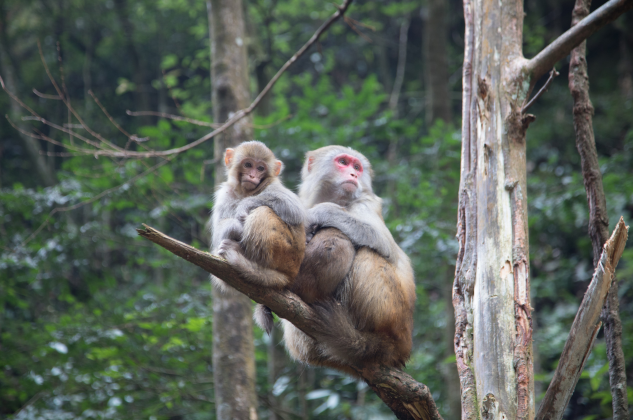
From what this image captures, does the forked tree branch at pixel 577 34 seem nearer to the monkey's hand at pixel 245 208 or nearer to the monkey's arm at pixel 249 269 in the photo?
the monkey's hand at pixel 245 208

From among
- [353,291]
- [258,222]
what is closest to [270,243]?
[258,222]

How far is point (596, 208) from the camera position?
3.39 meters

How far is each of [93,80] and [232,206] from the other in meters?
12.7

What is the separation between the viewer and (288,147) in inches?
288

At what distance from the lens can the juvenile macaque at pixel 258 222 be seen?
9.75 feet

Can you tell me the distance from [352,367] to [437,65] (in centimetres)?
723

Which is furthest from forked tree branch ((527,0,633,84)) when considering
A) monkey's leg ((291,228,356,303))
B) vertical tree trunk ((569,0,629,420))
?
monkey's leg ((291,228,356,303))

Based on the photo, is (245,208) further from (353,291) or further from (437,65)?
(437,65)

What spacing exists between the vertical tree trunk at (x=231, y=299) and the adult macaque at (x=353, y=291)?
1.29 meters

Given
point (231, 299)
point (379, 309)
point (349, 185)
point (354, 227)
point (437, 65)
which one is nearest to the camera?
point (379, 309)

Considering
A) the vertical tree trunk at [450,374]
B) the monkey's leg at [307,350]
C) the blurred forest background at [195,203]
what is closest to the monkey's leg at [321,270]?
the monkey's leg at [307,350]

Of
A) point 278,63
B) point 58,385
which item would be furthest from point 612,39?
point 58,385

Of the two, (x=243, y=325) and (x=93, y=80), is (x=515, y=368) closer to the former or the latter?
(x=243, y=325)

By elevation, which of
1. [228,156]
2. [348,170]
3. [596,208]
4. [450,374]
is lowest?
[450,374]
